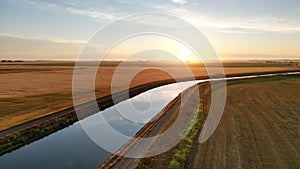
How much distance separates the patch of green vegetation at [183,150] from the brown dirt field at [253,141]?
399 millimetres

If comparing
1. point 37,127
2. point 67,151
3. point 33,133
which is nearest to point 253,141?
point 67,151

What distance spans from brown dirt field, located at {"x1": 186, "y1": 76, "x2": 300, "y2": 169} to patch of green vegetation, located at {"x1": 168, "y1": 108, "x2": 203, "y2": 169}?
1.31 feet

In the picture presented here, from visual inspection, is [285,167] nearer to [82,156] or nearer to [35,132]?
[82,156]

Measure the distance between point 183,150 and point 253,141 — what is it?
5327mm

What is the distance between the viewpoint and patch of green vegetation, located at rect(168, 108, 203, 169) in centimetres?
1346

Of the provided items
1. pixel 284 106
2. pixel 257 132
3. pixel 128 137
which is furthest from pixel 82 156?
pixel 284 106

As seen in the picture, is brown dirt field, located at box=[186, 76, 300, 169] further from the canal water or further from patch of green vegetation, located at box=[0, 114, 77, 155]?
patch of green vegetation, located at box=[0, 114, 77, 155]

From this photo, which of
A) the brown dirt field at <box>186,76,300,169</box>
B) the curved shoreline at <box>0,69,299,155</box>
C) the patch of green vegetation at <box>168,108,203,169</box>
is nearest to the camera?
the patch of green vegetation at <box>168,108,203,169</box>

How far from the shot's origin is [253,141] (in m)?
17.2

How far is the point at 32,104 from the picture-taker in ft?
92.4

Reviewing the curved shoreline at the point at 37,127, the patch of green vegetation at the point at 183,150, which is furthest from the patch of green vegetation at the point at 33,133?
the patch of green vegetation at the point at 183,150

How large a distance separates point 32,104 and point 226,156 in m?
22.3

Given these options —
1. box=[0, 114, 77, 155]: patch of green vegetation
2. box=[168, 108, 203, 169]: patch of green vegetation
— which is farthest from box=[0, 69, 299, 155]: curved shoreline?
box=[168, 108, 203, 169]: patch of green vegetation

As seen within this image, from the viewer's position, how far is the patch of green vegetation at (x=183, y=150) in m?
13.5
